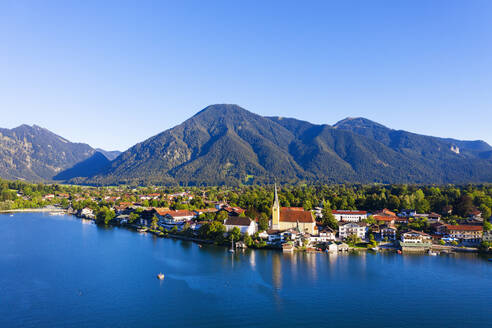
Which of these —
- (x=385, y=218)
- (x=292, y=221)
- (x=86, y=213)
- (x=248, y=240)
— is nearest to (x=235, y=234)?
(x=248, y=240)

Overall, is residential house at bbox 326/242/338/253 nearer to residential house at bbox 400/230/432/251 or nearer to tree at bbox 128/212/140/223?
residential house at bbox 400/230/432/251

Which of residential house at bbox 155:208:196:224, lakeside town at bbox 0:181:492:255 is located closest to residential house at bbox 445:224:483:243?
lakeside town at bbox 0:181:492:255

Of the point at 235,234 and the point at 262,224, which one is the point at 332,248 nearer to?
the point at 262,224

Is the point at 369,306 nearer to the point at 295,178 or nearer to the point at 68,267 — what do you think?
the point at 68,267

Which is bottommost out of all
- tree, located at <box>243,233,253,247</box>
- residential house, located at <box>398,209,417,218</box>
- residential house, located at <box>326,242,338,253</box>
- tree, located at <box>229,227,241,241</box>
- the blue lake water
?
the blue lake water

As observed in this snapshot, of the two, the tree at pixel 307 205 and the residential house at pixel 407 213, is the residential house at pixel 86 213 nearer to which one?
the tree at pixel 307 205

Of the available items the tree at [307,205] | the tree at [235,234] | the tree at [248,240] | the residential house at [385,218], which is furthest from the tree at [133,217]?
the residential house at [385,218]
